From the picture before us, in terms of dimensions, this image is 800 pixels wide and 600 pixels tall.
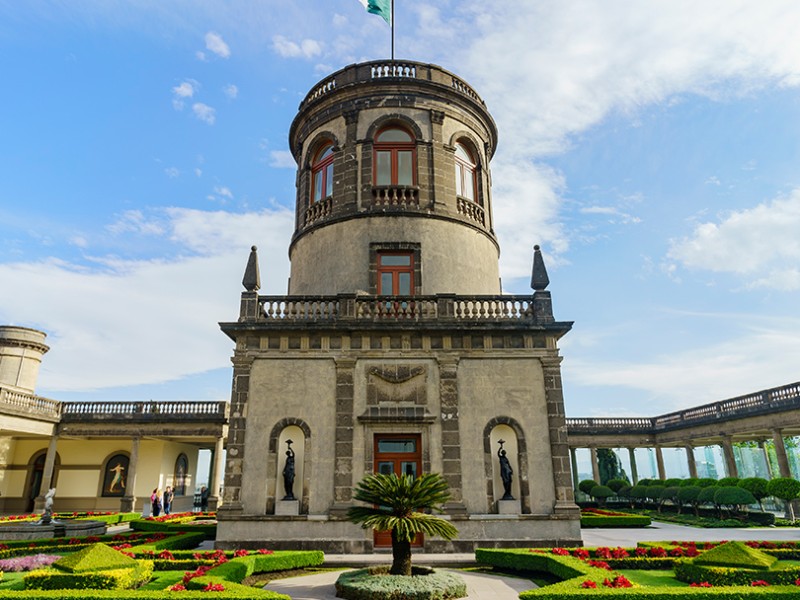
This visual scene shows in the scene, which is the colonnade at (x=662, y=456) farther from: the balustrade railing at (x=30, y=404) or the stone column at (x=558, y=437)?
the balustrade railing at (x=30, y=404)

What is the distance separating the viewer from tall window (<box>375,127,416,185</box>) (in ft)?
71.9

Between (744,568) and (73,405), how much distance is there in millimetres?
37150

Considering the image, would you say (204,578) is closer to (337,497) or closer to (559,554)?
(337,497)

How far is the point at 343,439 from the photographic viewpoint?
1689 centimetres

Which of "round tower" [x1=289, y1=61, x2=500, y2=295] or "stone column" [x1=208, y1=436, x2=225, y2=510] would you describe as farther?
"stone column" [x1=208, y1=436, x2=225, y2=510]

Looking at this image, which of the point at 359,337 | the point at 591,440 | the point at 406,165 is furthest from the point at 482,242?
the point at 591,440

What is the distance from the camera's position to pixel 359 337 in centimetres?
1780

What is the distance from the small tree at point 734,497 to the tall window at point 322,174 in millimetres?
25598

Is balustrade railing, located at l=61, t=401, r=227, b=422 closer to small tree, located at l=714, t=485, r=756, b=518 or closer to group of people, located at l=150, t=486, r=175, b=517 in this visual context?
group of people, located at l=150, t=486, r=175, b=517

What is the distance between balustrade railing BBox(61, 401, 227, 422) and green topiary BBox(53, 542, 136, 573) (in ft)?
73.2

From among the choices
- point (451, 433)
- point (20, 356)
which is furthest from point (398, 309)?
point (20, 356)

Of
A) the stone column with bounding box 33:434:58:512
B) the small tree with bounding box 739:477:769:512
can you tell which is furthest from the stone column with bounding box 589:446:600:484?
the stone column with bounding box 33:434:58:512

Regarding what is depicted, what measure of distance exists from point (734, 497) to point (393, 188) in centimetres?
2380

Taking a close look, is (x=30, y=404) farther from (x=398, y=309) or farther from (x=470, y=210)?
(x=470, y=210)
